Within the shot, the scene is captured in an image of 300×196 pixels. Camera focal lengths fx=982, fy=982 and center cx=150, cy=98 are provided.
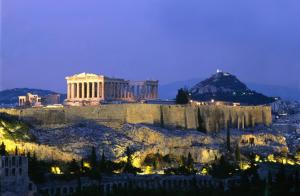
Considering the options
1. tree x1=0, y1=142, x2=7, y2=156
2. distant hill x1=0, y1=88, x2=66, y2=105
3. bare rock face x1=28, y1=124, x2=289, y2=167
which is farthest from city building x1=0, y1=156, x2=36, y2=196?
distant hill x1=0, y1=88, x2=66, y2=105

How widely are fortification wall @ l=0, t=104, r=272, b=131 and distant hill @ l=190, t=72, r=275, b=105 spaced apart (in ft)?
110

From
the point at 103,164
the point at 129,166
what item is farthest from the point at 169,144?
the point at 103,164

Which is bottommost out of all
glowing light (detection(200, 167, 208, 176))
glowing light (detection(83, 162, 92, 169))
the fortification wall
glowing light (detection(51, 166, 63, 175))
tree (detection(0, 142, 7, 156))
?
glowing light (detection(200, 167, 208, 176))

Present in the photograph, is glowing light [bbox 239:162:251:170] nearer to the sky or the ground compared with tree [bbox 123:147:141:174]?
nearer to the ground

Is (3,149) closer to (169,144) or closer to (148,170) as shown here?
(148,170)

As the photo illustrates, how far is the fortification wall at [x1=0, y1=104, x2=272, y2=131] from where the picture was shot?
70556 millimetres

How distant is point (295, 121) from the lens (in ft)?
357

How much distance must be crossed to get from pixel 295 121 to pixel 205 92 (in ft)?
→ 69.8

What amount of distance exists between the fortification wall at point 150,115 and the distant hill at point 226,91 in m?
33.7

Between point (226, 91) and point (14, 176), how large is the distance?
84522mm

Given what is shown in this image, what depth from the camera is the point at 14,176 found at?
154 ft

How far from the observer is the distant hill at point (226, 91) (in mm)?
121544

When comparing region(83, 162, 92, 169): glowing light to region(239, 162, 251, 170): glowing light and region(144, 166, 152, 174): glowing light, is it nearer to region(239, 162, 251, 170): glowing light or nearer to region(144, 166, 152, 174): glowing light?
region(144, 166, 152, 174): glowing light

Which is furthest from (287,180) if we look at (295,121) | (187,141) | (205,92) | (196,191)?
(205,92)
